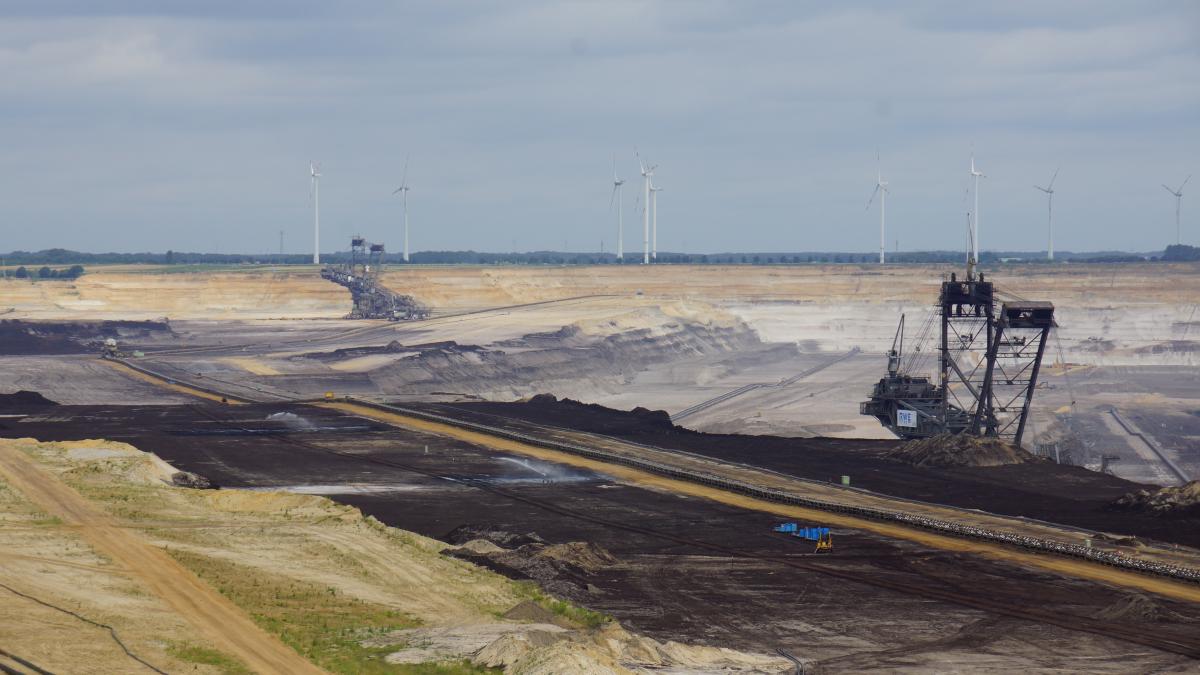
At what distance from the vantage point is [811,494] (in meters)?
76.9

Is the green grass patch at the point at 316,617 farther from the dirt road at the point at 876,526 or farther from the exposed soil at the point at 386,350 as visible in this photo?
the exposed soil at the point at 386,350

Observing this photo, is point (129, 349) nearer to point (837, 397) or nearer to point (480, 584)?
point (837, 397)

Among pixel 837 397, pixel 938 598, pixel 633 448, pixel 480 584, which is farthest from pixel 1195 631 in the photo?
pixel 837 397

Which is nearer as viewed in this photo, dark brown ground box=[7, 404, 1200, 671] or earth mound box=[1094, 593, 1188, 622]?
dark brown ground box=[7, 404, 1200, 671]

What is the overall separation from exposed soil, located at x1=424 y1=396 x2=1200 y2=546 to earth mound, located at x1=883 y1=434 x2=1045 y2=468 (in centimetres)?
104

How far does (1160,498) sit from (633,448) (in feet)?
120

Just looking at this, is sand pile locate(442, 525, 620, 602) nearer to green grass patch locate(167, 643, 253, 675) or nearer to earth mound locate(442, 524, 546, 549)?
earth mound locate(442, 524, 546, 549)

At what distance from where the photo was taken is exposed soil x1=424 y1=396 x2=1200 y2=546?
6905cm

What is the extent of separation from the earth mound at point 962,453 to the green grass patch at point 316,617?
50913 mm

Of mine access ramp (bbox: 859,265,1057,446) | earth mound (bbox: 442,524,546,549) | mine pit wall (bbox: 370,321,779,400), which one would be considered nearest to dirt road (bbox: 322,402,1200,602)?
earth mound (bbox: 442,524,546,549)

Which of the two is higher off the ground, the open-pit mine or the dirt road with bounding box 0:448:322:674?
the dirt road with bounding box 0:448:322:674

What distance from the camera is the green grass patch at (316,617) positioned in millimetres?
38500

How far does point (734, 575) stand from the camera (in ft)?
183

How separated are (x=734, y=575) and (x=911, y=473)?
109 ft
